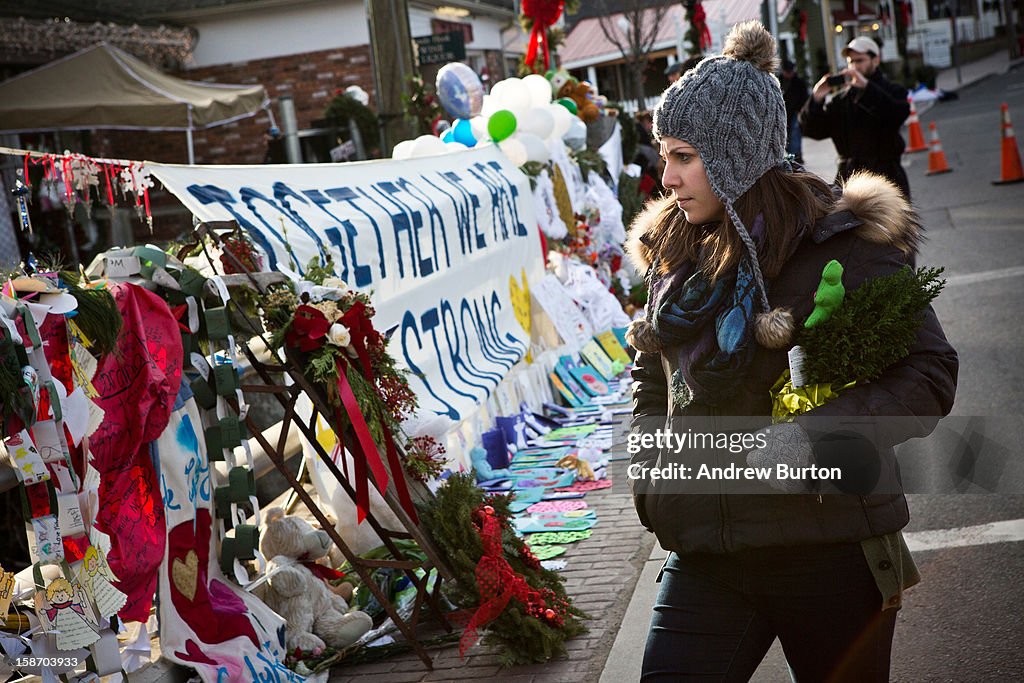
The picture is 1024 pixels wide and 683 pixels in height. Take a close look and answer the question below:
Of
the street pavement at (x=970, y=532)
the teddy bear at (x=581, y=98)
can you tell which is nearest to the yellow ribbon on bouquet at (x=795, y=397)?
the street pavement at (x=970, y=532)

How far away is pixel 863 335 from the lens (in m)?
2.44

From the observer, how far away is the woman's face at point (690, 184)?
2727 mm

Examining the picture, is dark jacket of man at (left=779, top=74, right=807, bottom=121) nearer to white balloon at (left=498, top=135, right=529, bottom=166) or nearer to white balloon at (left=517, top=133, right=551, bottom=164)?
white balloon at (left=517, top=133, right=551, bottom=164)

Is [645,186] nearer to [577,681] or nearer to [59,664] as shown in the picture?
[577,681]

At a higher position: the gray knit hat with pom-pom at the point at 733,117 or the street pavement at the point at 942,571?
the gray knit hat with pom-pom at the point at 733,117

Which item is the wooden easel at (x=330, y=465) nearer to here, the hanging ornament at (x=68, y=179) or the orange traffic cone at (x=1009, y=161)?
the hanging ornament at (x=68, y=179)

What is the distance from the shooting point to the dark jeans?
8.29ft

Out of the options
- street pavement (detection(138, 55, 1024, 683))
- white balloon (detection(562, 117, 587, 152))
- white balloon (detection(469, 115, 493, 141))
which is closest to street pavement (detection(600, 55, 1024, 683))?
street pavement (detection(138, 55, 1024, 683))

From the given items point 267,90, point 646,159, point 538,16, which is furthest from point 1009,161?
point 267,90

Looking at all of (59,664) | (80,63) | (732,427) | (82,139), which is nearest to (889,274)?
(732,427)

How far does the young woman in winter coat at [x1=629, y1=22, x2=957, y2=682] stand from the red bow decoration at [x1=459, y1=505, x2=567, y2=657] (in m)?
1.64

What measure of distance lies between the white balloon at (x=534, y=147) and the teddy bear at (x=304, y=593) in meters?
5.41

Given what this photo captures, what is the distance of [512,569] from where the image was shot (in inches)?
178

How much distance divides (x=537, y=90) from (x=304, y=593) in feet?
21.8
